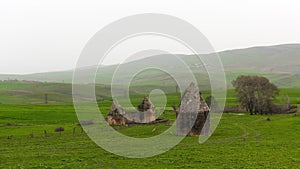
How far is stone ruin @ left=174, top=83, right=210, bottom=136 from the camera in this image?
45.5m

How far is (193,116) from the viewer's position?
151ft

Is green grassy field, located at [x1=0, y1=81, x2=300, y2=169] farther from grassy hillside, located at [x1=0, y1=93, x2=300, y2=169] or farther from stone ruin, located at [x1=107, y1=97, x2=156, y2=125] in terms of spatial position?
stone ruin, located at [x1=107, y1=97, x2=156, y2=125]

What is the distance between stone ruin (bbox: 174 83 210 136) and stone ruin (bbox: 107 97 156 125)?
1527 centimetres

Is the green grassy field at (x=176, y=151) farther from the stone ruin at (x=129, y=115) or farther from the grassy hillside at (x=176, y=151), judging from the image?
the stone ruin at (x=129, y=115)

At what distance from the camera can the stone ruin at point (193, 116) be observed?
45.5m

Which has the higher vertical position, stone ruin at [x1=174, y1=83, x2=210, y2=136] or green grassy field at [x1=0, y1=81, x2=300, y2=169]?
stone ruin at [x1=174, y1=83, x2=210, y2=136]

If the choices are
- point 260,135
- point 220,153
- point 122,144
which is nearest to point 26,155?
point 122,144

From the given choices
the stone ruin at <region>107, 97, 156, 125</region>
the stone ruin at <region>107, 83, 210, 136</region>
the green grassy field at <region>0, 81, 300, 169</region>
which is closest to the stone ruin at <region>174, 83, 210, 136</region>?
the stone ruin at <region>107, 83, 210, 136</region>

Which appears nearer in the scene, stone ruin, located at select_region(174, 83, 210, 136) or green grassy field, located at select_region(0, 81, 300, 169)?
green grassy field, located at select_region(0, 81, 300, 169)

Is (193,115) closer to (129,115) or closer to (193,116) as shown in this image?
(193,116)

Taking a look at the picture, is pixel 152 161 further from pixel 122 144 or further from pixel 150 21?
pixel 150 21

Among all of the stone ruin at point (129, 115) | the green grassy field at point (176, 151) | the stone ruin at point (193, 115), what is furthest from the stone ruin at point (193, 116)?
the stone ruin at point (129, 115)

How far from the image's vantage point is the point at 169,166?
92.8 ft

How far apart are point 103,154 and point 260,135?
2053 cm
